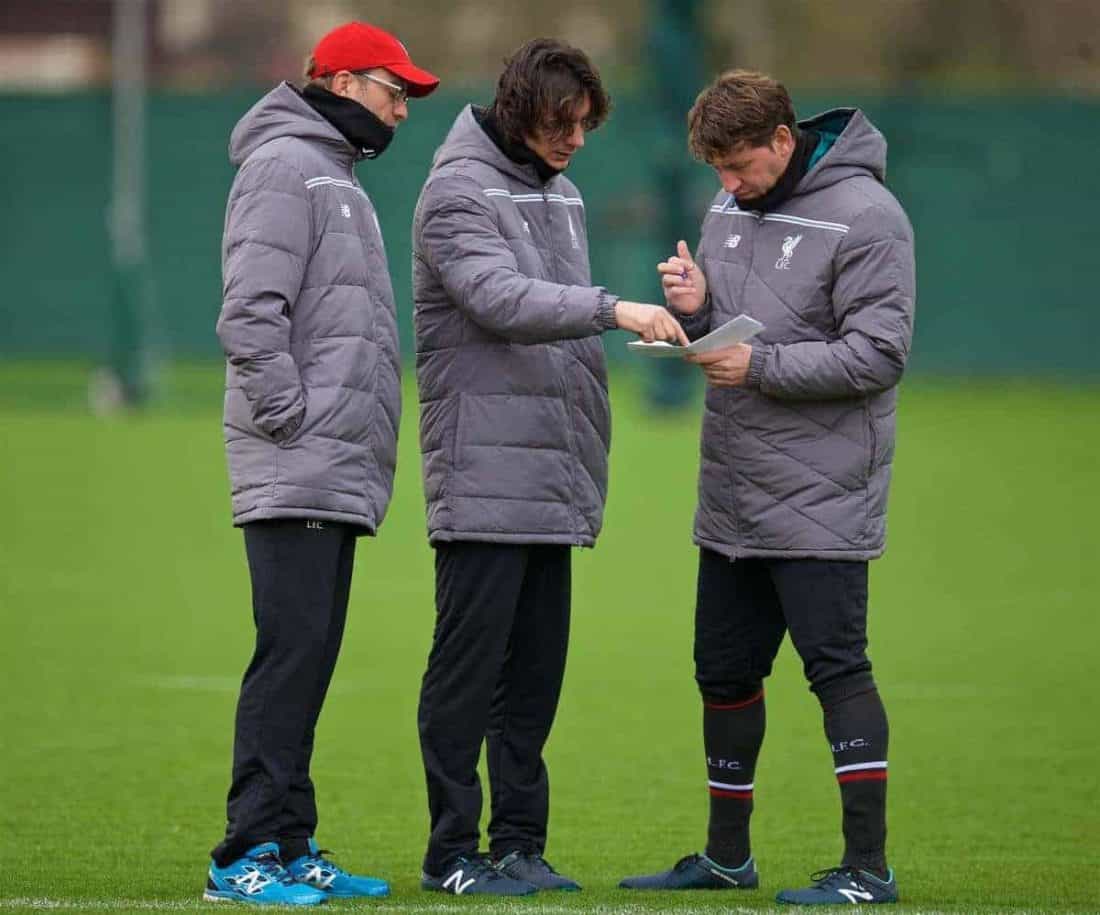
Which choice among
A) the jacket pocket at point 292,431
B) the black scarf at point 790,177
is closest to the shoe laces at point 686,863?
the jacket pocket at point 292,431

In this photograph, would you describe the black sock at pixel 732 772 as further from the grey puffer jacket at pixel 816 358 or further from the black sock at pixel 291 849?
the black sock at pixel 291 849

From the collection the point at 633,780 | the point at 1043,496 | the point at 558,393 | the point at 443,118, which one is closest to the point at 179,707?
the point at 633,780

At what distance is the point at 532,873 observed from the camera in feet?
17.6

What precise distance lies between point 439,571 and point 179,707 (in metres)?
2.94

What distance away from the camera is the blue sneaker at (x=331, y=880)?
205 inches

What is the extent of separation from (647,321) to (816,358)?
1.38 ft

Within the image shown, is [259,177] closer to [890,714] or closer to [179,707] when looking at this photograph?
[179,707]

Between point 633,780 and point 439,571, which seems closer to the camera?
point 439,571

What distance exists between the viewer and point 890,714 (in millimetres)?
8086

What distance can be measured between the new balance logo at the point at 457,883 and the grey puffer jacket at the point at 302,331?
86 cm

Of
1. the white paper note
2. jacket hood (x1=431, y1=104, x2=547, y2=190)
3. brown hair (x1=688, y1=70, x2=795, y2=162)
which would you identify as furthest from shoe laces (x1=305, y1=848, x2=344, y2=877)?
brown hair (x1=688, y1=70, x2=795, y2=162)

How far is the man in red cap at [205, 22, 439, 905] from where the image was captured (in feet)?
16.3

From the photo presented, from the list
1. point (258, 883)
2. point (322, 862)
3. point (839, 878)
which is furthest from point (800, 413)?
point (258, 883)

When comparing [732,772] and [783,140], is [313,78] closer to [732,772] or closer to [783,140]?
[783,140]
